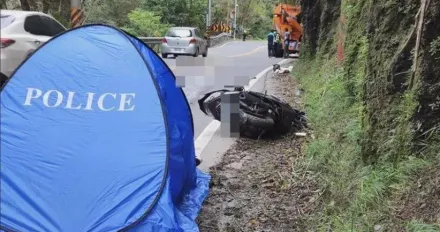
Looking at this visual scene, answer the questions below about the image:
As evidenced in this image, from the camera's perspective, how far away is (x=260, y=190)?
15.8 ft

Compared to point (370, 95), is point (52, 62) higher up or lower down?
higher up

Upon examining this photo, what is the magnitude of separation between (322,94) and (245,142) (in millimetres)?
2174

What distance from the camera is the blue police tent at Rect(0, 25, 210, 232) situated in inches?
126

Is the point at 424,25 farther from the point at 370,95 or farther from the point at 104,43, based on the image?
the point at 104,43

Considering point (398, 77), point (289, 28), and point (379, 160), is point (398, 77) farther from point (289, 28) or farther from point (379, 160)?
point (289, 28)

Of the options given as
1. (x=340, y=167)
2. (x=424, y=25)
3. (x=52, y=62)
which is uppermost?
(x=424, y=25)

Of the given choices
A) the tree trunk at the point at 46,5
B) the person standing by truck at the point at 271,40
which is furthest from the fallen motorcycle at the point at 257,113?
the person standing by truck at the point at 271,40

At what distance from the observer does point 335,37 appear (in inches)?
418

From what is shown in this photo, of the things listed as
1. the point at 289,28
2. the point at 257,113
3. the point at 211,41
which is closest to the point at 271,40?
the point at 289,28

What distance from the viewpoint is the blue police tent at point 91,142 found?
3.21 meters

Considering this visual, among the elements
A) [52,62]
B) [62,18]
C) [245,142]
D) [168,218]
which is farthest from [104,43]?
[62,18]

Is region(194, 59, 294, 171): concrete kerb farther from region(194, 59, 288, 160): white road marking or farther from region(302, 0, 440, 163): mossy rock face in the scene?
region(302, 0, 440, 163): mossy rock face

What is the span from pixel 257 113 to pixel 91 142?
3.34 meters

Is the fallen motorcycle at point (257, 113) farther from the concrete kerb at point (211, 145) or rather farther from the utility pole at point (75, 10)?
the utility pole at point (75, 10)
